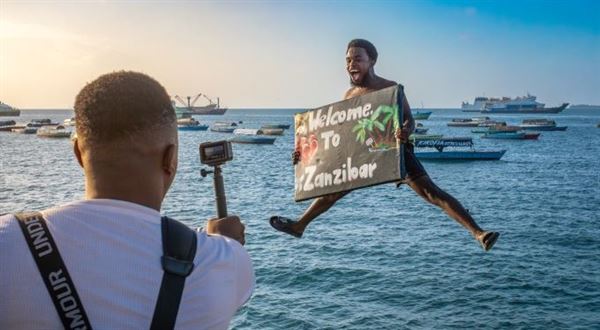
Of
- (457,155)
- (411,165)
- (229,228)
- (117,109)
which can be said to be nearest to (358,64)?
(411,165)

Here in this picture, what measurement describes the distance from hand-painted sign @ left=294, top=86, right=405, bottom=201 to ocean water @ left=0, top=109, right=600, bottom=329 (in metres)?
19.2

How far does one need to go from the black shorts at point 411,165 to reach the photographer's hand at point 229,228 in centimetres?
360

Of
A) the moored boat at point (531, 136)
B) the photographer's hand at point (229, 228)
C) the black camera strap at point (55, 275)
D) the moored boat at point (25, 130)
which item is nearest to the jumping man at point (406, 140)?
the photographer's hand at point (229, 228)

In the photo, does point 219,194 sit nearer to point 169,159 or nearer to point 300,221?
point 169,159

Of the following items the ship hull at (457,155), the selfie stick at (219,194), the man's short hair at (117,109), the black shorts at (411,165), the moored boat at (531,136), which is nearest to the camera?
the man's short hair at (117,109)

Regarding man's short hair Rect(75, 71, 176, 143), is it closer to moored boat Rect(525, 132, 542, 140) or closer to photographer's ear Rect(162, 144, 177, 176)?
photographer's ear Rect(162, 144, 177, 176)

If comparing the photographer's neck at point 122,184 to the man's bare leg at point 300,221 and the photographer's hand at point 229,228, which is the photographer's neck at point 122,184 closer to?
the photographer's hand at point 229,228

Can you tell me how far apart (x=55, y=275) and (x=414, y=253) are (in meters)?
34.1

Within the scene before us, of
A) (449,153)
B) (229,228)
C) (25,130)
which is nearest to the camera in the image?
(229,228)

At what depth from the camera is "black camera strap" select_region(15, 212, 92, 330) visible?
1.92m

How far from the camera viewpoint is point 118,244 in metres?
2.04

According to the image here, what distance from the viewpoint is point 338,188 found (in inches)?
239

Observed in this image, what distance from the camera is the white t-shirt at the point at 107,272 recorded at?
192 cm

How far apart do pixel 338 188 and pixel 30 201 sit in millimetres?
50902
